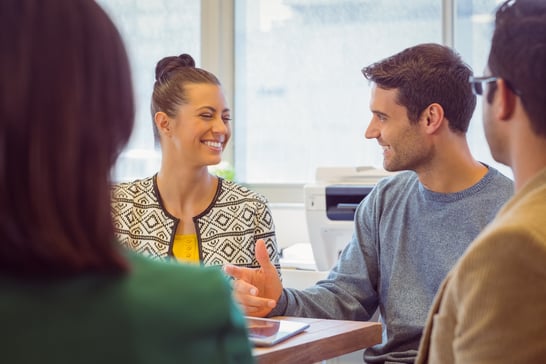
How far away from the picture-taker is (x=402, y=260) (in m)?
2.11

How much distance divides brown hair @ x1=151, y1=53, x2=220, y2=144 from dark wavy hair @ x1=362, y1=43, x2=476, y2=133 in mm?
743

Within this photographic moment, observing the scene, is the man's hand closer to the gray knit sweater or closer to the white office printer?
the gray knit sweater

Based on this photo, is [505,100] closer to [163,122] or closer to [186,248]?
[186,248]

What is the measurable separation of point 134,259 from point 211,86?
78.5 inches

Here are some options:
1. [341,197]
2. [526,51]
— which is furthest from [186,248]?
[526,51]

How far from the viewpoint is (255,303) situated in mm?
1875

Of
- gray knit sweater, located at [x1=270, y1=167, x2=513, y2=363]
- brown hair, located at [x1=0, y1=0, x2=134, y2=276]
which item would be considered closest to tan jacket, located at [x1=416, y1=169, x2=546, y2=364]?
brown hair, located at [x1=0, y1=0, x2=134, y2=276]

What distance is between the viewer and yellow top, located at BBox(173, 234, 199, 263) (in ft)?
8.18

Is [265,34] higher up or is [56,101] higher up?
[265,34]

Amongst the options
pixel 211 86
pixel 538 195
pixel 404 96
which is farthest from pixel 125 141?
pixel 211 86

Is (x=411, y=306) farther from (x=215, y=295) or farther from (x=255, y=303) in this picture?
(x=215, y=295)

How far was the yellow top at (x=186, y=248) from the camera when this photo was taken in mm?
2494

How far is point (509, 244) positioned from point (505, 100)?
0.98ft

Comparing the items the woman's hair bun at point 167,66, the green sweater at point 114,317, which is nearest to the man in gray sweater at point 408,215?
the woman's hair bun at point 167,66
